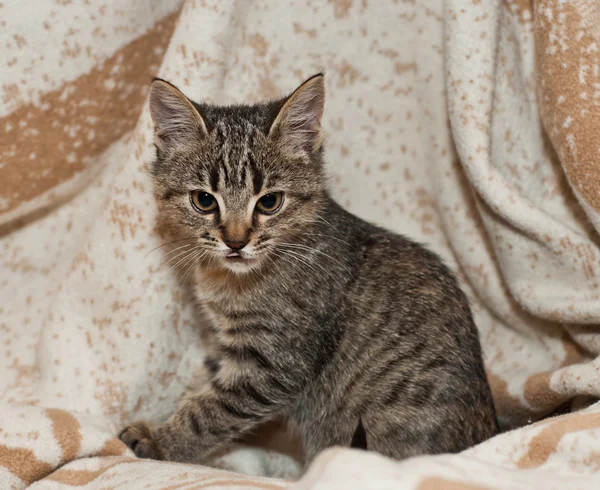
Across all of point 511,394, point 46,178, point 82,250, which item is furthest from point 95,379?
point 511,394

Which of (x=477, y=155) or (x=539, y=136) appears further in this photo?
(x=539, y=136)

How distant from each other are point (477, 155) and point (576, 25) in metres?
0.49

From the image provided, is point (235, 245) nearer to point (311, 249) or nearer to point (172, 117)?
point (311, 249)

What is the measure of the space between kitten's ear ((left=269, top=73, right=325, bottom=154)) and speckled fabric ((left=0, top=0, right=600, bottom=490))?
44 centimetres

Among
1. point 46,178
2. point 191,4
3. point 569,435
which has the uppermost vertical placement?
→ point 191,4

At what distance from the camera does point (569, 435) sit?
5.39ft

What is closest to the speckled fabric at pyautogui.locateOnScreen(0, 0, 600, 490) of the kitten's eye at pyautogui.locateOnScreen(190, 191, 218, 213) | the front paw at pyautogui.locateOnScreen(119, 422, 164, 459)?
the front paw at pyautogui.locateOnScreen(119, 422, 164, 459)

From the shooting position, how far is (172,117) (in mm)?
2084

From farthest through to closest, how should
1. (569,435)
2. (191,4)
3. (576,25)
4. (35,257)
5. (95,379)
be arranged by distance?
(35,257) → (95,379) → (191,4) → (576,25) → (569,435)

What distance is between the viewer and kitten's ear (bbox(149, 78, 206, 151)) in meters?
1.99

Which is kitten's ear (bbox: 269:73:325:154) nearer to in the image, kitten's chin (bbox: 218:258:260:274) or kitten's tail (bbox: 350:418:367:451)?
kitten's chin (bbox: 218:258:260:274)

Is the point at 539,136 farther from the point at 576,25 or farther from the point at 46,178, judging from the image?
the point at 46,178

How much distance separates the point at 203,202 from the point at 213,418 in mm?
667

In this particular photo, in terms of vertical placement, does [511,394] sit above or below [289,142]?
below
